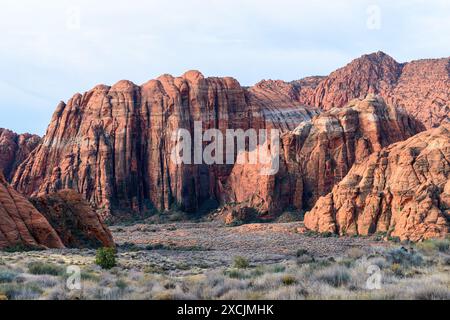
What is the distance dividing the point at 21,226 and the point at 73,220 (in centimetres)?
635

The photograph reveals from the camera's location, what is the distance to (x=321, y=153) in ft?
228

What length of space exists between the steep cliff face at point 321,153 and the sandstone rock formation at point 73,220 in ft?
110

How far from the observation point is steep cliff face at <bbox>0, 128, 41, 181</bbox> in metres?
99.1

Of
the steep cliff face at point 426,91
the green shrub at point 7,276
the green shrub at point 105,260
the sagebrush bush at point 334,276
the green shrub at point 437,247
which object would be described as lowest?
the green shrub at point 437,247

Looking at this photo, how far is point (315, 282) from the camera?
13508 mm

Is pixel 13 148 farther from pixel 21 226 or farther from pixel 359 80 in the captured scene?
pixel 359 80

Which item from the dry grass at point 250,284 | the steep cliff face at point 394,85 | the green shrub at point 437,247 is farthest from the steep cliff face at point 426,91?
the dry grass at point 250,284

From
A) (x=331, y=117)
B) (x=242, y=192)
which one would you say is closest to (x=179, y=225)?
(x=242, y=192)

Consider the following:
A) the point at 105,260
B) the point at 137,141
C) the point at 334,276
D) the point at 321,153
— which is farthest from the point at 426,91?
the point at 334,276

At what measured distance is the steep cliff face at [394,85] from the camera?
131375 millimetres

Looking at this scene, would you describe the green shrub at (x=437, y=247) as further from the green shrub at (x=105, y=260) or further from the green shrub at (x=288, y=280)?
the green shrub at (x=105, y=260)
